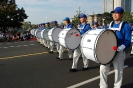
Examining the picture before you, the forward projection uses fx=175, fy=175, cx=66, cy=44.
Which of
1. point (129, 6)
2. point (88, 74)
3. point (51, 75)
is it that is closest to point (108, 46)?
point (88, 74)

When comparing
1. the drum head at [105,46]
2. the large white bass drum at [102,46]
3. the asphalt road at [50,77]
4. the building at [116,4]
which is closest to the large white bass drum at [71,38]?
the asphalt road at [50,77]

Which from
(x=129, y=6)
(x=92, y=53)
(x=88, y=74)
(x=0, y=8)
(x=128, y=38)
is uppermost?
(x=129, y=6)

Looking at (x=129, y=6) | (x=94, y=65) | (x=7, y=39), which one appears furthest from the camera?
(x=129, y=6)

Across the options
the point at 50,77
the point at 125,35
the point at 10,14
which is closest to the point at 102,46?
the point at 125,35

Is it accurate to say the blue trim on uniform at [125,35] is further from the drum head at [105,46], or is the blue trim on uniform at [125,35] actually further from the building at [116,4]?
the building at [116,4]

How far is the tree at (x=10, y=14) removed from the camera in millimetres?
30938

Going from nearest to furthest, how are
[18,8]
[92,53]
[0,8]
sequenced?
1. [92,53]
2. [0,8]
3. [18,8]

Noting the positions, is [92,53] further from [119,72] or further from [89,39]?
[119,72]

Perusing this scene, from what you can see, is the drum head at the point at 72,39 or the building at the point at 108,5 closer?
the drum head at the point at 72,39

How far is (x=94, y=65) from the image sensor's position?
7027mm

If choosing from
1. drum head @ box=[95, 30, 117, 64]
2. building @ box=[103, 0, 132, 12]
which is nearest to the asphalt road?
drum head @ box=[95, 30, 117, 64]

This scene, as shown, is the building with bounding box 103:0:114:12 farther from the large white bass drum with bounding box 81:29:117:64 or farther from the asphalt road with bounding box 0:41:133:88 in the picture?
the large white bass drum with bounding box 81:29:117:64

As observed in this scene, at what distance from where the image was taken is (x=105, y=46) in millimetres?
3727

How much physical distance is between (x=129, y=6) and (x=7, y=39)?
371 feet
